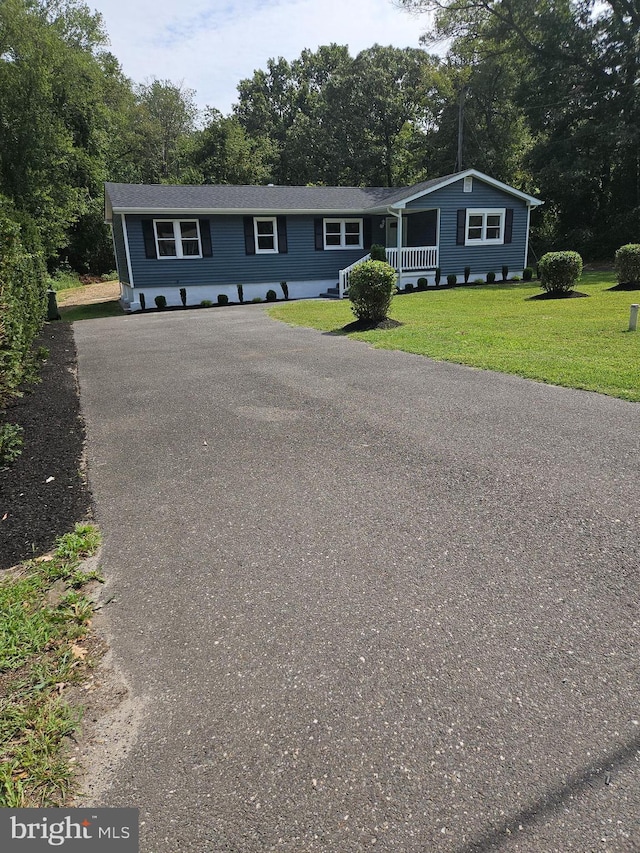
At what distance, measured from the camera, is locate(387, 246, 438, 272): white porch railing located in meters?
21.1

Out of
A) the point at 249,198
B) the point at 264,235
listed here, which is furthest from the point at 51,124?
the point at 264,235

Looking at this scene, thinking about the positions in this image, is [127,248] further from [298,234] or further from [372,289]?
[372,289]

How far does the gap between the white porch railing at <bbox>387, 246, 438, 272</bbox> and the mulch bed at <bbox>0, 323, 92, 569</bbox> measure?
15.9m

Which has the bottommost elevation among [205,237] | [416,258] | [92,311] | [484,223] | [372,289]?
[92,311]

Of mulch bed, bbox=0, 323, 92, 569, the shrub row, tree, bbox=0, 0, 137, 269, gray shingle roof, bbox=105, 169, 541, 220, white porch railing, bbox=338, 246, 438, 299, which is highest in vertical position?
tree, bbox=0, 0, 137, 269

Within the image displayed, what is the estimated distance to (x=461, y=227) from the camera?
22.3 meters

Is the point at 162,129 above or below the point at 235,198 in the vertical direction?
above

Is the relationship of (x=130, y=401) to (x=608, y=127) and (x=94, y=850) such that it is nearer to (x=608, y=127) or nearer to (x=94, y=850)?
(x=94, y=850)

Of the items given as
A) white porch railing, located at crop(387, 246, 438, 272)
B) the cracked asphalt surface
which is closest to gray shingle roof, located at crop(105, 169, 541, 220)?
white porch railing, located at crop(387, 246, 438, 272)

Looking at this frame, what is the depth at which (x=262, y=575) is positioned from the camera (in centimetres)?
308

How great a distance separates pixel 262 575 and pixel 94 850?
1501mm

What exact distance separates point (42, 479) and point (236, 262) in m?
17.8

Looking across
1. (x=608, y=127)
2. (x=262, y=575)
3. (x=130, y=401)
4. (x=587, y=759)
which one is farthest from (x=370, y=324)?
(x=608, y=127)

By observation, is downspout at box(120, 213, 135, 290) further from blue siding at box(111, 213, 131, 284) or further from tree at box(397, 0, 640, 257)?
tree at box(397, 0, 640, 257)
